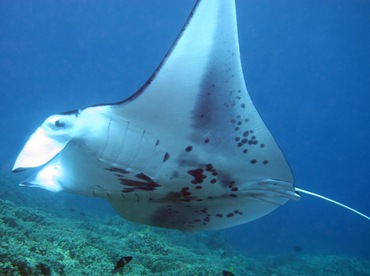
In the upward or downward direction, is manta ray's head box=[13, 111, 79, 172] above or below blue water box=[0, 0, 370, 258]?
below

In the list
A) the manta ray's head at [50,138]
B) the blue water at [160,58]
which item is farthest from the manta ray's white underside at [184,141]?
the blue water at [160,58]

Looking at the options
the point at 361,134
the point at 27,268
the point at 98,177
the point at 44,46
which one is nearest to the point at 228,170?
the point at 98,177

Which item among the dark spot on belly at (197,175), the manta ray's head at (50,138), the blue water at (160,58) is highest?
the blue water at (160,58)

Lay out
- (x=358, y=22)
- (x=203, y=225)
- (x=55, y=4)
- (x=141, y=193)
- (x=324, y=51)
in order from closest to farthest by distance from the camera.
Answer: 1. (x=141, y=193)
2. (x=203, y=225)
3. (x=358, y=22)
4. (x=324, y=51)
5. (x=55, y=4)

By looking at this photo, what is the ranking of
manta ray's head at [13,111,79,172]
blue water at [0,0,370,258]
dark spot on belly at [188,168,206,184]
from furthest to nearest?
blue water at [0,0,370,258] < dark spot on belly at [188,168,206,184] < manta ray's head at [13,111,79,172]

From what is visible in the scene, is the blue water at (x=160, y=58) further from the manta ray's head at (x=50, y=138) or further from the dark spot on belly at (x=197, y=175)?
the manta ray's head at (x=50, y=138)

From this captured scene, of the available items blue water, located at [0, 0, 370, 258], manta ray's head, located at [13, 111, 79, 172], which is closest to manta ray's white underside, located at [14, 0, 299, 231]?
manta ray's head, located at [13, 111, 79, 172]

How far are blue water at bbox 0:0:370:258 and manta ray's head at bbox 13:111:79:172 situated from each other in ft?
126

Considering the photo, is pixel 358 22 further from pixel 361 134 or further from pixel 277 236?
pixel 361 134

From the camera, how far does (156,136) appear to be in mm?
2180

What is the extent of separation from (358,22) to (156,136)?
34.1 m

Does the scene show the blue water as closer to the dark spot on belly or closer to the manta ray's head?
the dark spot on belly

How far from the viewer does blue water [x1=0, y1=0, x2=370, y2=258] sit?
43219mm

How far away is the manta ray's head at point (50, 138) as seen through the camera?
1.80m
